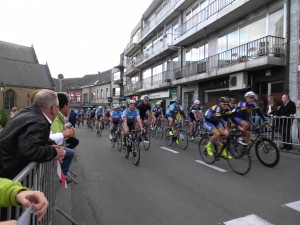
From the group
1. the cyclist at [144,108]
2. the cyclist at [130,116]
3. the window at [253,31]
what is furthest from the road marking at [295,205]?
the window at [253,31]

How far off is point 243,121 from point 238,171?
148 centimetres

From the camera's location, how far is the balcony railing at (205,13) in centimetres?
1908

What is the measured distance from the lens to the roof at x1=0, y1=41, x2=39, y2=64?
6525cm

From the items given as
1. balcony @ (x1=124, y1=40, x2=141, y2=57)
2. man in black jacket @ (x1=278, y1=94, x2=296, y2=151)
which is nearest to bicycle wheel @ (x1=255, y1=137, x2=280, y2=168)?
man in black jacket @ (x1=278, y1=94, x2=296, y2=151)

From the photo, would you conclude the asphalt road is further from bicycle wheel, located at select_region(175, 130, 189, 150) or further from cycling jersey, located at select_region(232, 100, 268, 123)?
bicycle wheel, located at select_region(175, 130, 189, 150)

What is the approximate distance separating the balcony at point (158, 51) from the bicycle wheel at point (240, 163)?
70.7 ft

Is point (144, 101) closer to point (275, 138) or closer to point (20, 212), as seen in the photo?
point (275, 138)

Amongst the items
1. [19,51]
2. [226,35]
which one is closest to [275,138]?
[226,35]

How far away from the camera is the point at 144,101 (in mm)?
10727

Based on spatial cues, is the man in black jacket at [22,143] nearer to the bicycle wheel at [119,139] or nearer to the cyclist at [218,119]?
the cyclist at [218,119]

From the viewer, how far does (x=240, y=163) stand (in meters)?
6.68

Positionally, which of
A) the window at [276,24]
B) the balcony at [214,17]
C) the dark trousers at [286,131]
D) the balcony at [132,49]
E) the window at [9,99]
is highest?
the balcony at [132,49]

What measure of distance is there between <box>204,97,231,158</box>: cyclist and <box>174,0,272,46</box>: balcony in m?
10.5

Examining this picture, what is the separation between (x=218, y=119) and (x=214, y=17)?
44.2ft
